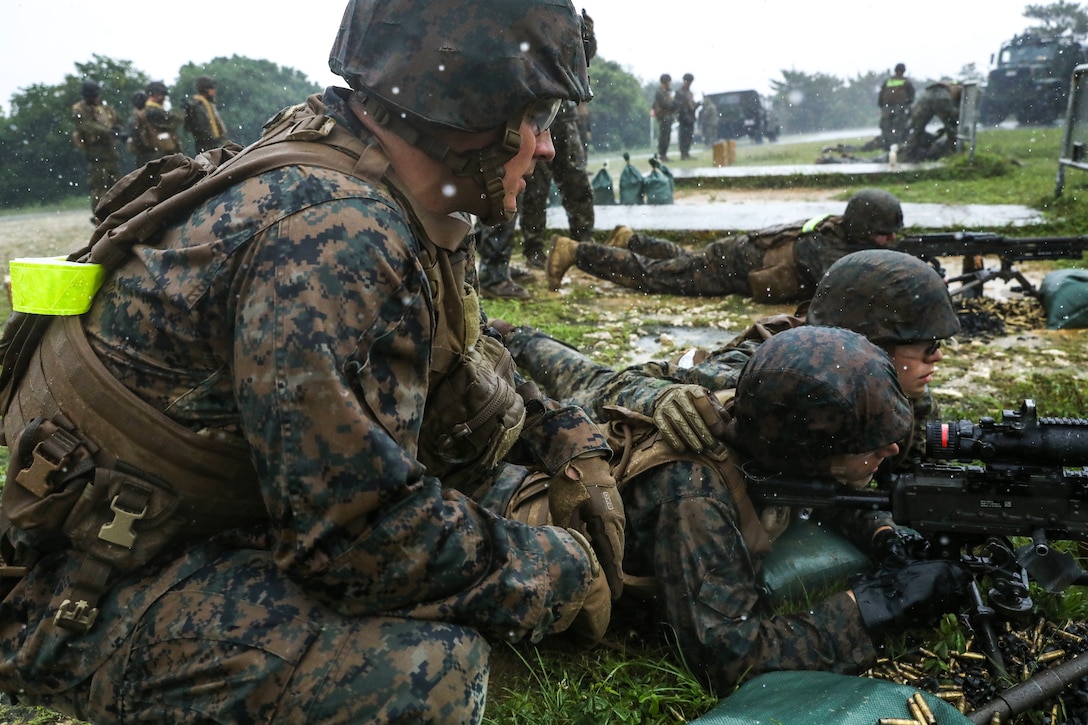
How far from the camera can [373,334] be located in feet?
5.70

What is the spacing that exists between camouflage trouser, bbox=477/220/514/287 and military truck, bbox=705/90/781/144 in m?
25.6

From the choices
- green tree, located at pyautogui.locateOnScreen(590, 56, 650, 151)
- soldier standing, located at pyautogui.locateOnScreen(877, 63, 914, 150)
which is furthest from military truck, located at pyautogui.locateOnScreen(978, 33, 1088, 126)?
green tree, located at pyautogui.locateOnScreen(590, 56, 650, 151)

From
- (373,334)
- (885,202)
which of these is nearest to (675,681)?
(373,334)

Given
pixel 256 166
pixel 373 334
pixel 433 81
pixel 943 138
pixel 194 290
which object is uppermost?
pixel 433 81

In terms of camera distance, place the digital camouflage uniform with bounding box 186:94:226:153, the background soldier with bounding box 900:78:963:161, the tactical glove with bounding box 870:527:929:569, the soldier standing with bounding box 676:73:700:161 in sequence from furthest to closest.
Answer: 1. the soldier standing with bounding box 676:73:700:161
2. the background soldier with bounding box 900:78:963:161
3. the digital camouflage uniform with bounding box 186:94:226:153
4. the tactical glove with bounding box 870:527:929:569

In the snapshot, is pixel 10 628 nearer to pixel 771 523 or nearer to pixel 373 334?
pixel 373 334

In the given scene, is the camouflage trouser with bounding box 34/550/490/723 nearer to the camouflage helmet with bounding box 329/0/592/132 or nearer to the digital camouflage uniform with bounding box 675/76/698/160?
the camouflage helmet with bounding box 329/0/592/132

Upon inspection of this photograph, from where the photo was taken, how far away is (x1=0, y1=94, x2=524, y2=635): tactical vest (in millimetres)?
1832

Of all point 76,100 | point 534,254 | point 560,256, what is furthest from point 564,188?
point 76,100

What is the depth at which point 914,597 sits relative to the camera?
2590 mm

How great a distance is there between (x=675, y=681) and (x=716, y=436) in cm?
74

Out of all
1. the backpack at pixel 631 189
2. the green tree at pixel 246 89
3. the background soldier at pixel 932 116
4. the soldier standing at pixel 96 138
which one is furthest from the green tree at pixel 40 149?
the background soldier at pixel 932 116

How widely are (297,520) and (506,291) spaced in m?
5.76

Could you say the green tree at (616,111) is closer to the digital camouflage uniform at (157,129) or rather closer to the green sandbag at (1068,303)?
the digital camouflage uniform at (157,129)
